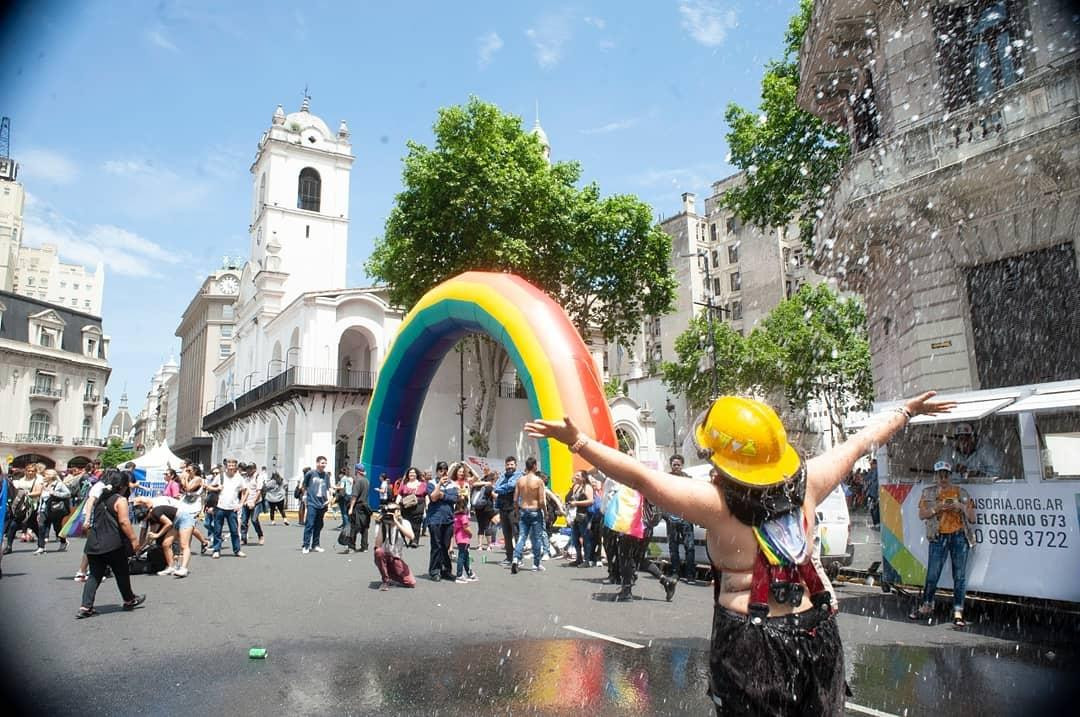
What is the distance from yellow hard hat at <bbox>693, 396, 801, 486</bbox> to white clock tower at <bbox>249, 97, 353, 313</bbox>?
42545mm

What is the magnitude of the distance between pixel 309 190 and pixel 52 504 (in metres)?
34.2

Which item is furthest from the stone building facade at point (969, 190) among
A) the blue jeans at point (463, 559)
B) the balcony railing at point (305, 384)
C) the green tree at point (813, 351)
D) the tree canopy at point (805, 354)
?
the balcony railing at point (305, 384)

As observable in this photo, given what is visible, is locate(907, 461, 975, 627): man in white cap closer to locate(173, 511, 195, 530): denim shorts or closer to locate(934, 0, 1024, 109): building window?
locate(934, 0, 1024, 109): building window

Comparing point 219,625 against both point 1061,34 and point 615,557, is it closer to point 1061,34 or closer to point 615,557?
point 615,557

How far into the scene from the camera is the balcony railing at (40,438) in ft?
175

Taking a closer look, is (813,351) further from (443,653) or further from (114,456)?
(114,456)

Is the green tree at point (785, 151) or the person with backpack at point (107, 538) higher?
the green tree at point (785, 151)

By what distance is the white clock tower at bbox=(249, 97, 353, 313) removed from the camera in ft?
144

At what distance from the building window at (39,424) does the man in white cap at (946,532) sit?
63.4 meters

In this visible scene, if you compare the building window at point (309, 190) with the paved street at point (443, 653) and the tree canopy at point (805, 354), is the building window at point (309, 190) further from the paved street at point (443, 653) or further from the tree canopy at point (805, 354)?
the paved street at point (443, 653)

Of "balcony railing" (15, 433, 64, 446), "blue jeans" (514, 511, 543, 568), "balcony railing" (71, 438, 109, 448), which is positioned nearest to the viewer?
"blue jeans" (514, 511, 543, 568)

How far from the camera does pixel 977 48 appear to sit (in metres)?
12.5

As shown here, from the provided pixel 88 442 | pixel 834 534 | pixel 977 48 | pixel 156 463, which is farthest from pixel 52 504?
pixel 88 442

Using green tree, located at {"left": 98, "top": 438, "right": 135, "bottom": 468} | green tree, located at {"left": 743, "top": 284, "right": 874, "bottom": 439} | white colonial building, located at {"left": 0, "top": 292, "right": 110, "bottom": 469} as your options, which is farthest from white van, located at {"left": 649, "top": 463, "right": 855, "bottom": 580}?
green tree, located at {"left": 98, "top": 438, "right": 135, "bottom": 468}
